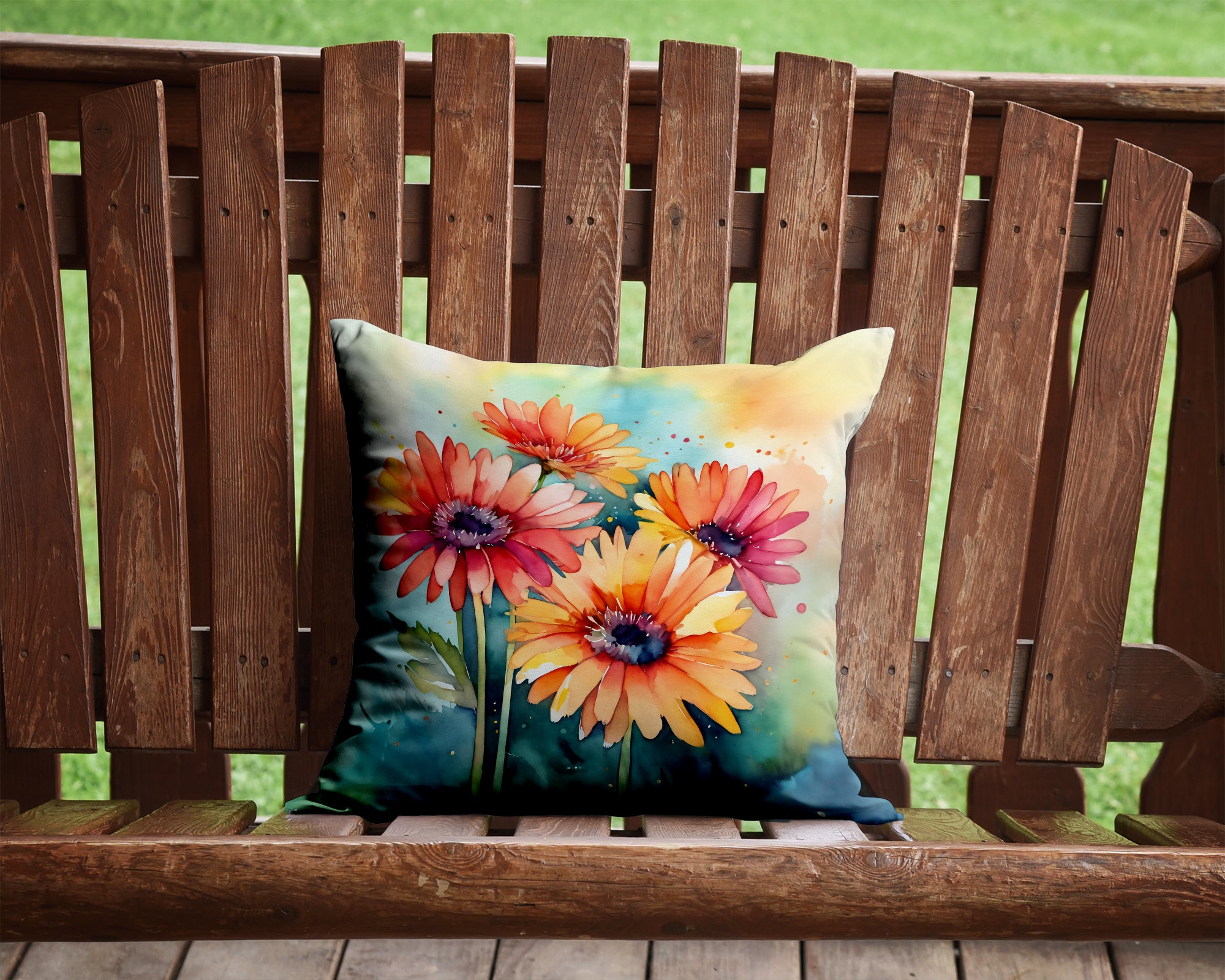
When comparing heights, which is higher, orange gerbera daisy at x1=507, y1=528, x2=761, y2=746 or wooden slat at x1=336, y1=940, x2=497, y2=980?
orange gerbera daisy at x1=507, y1=528, x2=761, y2=746

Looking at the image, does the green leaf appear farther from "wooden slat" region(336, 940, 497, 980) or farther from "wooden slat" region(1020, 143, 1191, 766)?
"wooden slat" region(1020, 143, 1191, 766)


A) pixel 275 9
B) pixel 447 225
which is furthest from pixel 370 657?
pixel 275 9

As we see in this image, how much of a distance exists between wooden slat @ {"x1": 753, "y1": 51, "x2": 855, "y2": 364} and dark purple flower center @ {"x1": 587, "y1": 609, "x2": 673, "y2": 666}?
0.35 m

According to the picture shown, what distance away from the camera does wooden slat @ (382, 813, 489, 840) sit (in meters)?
0.87

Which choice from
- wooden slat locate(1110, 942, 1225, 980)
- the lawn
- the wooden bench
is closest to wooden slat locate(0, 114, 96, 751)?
the wooden bench

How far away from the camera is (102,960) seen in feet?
2.83

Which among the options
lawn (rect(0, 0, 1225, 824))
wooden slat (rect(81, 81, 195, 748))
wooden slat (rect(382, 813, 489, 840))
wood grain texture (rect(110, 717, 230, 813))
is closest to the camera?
wooden slat (rect(382, 813, 489, 840))

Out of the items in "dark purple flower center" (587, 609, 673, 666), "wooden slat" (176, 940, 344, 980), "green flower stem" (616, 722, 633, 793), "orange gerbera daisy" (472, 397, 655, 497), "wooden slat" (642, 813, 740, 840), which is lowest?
"wooden slat" (176, 940, 344, 980)

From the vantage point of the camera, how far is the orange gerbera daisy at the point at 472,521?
912 millimetres

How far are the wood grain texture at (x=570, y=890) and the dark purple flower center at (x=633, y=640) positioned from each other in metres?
0.17

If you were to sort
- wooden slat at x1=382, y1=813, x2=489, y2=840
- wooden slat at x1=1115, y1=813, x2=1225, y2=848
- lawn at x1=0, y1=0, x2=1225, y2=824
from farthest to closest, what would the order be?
1. lawn at x1=0, y1=0, x2=1225, y2=824
2. wooden slat at x1=1115, y1=813, x2=1225, y2=848
3. wooden slat at x1=382, y1=813, x2=489, y2=840

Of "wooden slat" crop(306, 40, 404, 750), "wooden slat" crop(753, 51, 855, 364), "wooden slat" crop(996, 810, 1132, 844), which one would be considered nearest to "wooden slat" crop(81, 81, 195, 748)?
"wooden slat" crop(306, 40, 404, 750)

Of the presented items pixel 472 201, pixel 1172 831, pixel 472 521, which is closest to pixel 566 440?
→ pixel 472 521

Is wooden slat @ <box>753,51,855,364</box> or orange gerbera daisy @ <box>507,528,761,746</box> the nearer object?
orange gerbera daisy @ <box>507,528,761,746</box>
